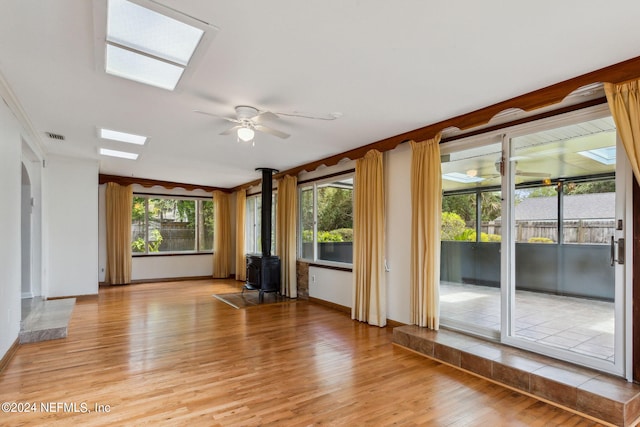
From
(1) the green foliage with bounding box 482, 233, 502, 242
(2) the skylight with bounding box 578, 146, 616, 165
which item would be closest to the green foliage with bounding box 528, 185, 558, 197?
(2) the skylight with bounding box 578, 146, 616, 165

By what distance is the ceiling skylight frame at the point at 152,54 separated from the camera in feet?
6.05

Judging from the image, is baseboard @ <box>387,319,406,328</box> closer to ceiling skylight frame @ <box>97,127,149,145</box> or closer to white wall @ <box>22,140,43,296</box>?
ceiling skylight frame @ <box>97,127,149,145</box>

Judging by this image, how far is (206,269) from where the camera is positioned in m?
9.30

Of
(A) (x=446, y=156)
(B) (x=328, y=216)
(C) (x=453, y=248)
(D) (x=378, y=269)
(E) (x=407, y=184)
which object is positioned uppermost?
(A) (x=446, y=156)

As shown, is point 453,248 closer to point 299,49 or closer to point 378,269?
point 378,269

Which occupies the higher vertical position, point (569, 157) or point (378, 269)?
point (569, 157)

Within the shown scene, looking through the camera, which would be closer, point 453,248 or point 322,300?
point 453,248

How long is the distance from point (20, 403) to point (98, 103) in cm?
257

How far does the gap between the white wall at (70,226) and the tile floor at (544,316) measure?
6.17 metres

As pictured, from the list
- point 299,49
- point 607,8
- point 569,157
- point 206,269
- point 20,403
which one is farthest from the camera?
point 206,269

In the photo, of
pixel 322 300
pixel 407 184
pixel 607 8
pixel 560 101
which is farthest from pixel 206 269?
pixel 607 8

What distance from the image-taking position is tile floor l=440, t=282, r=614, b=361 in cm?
289

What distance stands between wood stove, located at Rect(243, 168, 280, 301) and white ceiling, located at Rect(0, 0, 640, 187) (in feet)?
8.58

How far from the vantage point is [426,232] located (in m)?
3.91
